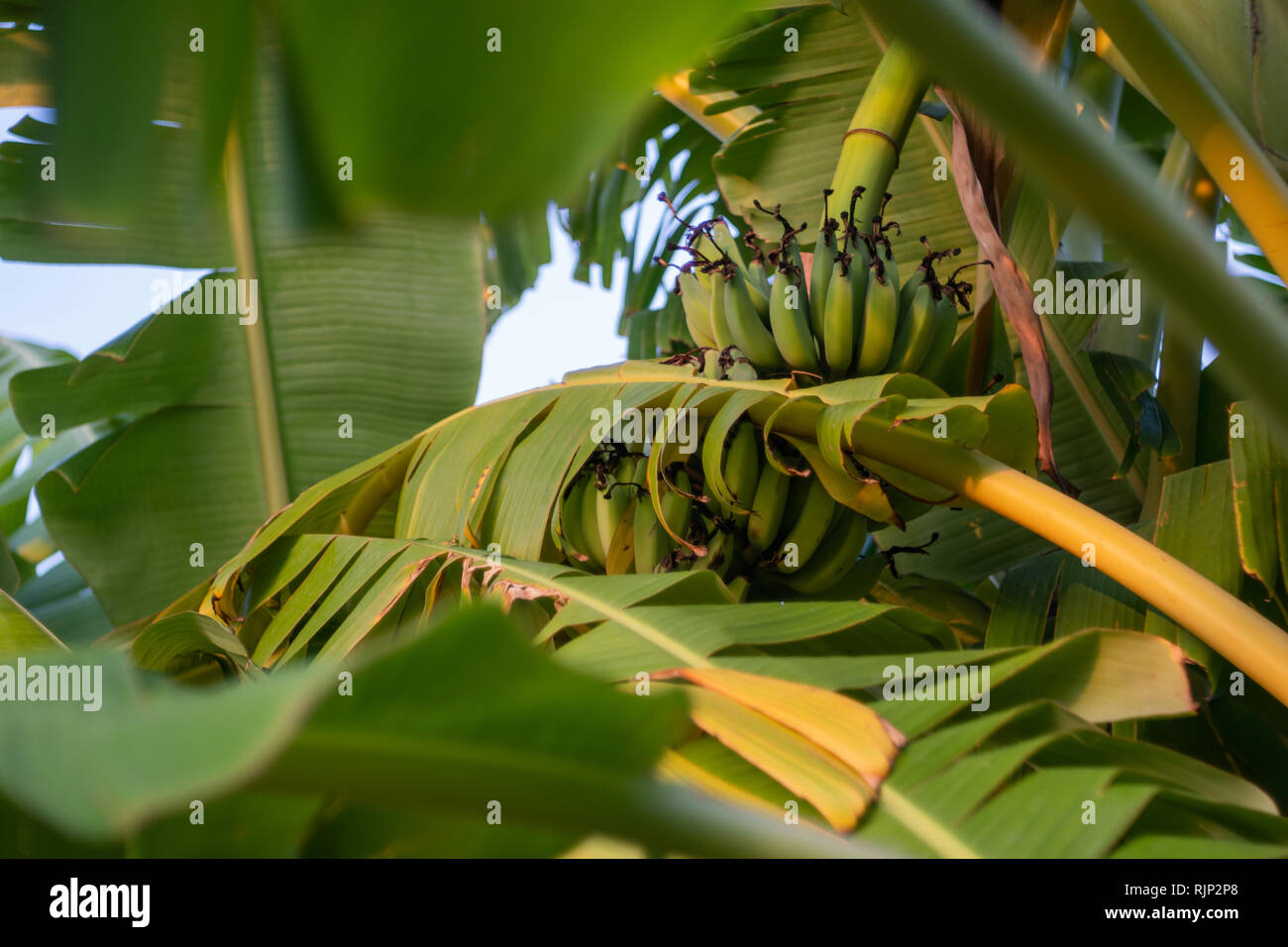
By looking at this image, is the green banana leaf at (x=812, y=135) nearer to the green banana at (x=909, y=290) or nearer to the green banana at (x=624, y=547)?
the green banana at (x=909, y=290)

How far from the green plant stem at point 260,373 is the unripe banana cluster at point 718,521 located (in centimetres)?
57

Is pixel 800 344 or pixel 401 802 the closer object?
pixel 401 802

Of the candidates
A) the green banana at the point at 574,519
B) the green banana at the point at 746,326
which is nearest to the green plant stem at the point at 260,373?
the green banana at the point at 574,519

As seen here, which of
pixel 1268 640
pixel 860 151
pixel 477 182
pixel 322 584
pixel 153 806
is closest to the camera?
pixel 153 806

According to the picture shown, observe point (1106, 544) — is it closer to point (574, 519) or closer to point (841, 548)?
point (841, 548)

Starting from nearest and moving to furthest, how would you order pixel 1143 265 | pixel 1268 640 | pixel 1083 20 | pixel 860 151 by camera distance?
pixel 1143 265
pixel 1268 640
pixel 860 151
pixel 1083 20

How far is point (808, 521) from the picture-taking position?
0.97 m

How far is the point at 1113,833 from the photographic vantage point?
1.32 feet

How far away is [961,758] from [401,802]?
0.32 metres

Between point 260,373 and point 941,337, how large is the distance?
1.00 metres

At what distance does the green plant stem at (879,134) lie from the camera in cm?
104
